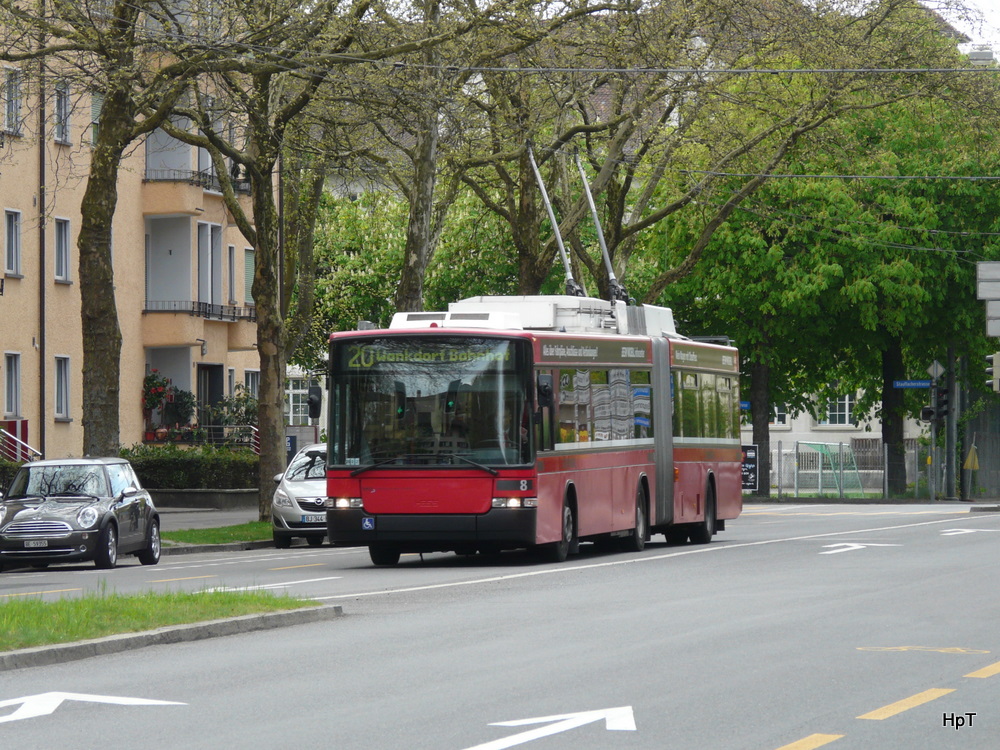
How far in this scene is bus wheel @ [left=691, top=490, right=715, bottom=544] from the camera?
2880 centimetres

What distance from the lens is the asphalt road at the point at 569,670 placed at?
29.8 ft

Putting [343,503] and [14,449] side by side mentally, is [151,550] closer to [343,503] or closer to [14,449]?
[343,503]

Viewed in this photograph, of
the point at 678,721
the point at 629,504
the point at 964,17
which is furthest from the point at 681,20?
the point at 678,721

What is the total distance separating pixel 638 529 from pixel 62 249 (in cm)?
2257

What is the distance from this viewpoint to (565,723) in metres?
9.33

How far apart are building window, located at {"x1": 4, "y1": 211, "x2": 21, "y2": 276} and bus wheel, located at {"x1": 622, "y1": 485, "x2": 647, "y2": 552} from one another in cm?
2059

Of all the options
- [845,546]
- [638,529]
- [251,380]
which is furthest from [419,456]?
[251,380]

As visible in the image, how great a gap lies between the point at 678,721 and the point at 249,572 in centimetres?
1365

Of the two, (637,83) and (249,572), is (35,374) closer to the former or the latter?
(637,83)

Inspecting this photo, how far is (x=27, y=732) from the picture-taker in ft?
30.1

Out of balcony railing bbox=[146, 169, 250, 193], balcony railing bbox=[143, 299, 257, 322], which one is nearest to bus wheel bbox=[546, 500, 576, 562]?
balcony railing bbox=[143, 299, 257, 322]

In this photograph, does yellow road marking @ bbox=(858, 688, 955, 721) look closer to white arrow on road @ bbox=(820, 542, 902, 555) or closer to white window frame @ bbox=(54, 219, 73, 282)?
white arrow on road @ bbox=(820, 542, 902, 555)

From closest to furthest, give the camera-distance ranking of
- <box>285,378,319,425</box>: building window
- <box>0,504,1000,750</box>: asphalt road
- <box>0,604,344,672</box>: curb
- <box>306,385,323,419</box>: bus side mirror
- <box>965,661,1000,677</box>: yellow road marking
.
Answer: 1. <box>0,504,1000,750</box>: asphalt road
2. <box>965,661,1000,677</box>: yellow road marking
3. <box>0,604,344,672</box>: curb
4. <box>306,385,323,419</box>: bus side mirror
5. <box>285,378,319,425</box>: building window

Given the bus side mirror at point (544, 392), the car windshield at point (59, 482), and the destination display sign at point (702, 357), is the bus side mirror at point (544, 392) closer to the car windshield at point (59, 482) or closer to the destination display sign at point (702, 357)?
the destination display sign at point (702, 357)
